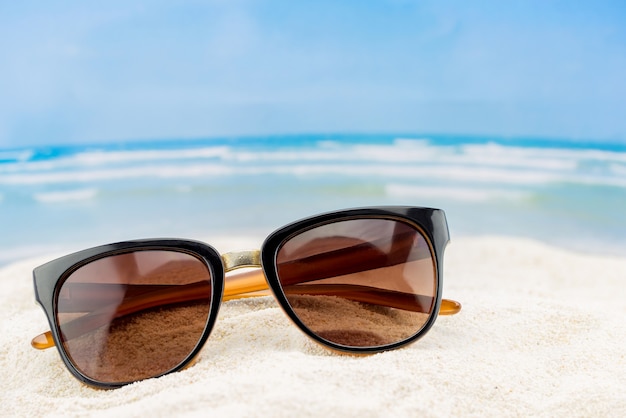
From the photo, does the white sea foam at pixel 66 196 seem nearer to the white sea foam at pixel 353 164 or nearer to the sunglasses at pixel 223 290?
the white sea foam at pixel 353 164

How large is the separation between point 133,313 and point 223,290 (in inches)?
7.0

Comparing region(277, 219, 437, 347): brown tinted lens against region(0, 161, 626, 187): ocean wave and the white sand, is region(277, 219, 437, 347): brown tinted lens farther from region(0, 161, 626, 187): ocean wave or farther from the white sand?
region(0, 161, 626, 187): ocean wave

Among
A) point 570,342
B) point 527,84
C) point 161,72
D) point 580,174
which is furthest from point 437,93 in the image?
point 570,342

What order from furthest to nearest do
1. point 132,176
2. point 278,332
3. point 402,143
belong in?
point 402,143
point 132,176
point 278,332

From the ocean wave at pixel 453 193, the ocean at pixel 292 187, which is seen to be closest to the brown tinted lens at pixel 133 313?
the ocean at pixel 292 187

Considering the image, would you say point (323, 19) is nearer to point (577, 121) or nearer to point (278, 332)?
point (577, 121)

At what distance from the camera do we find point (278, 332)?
3.53ft

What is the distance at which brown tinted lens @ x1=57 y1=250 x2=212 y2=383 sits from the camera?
0.94m

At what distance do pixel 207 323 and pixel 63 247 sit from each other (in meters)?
3.18

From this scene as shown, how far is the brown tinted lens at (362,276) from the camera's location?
1.01m

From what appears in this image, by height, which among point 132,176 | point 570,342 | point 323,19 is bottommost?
point 132,176

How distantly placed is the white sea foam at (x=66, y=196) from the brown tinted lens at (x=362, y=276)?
4.93 metres

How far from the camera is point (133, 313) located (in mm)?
995

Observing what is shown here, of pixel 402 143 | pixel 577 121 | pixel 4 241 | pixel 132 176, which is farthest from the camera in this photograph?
pixel 577 121
